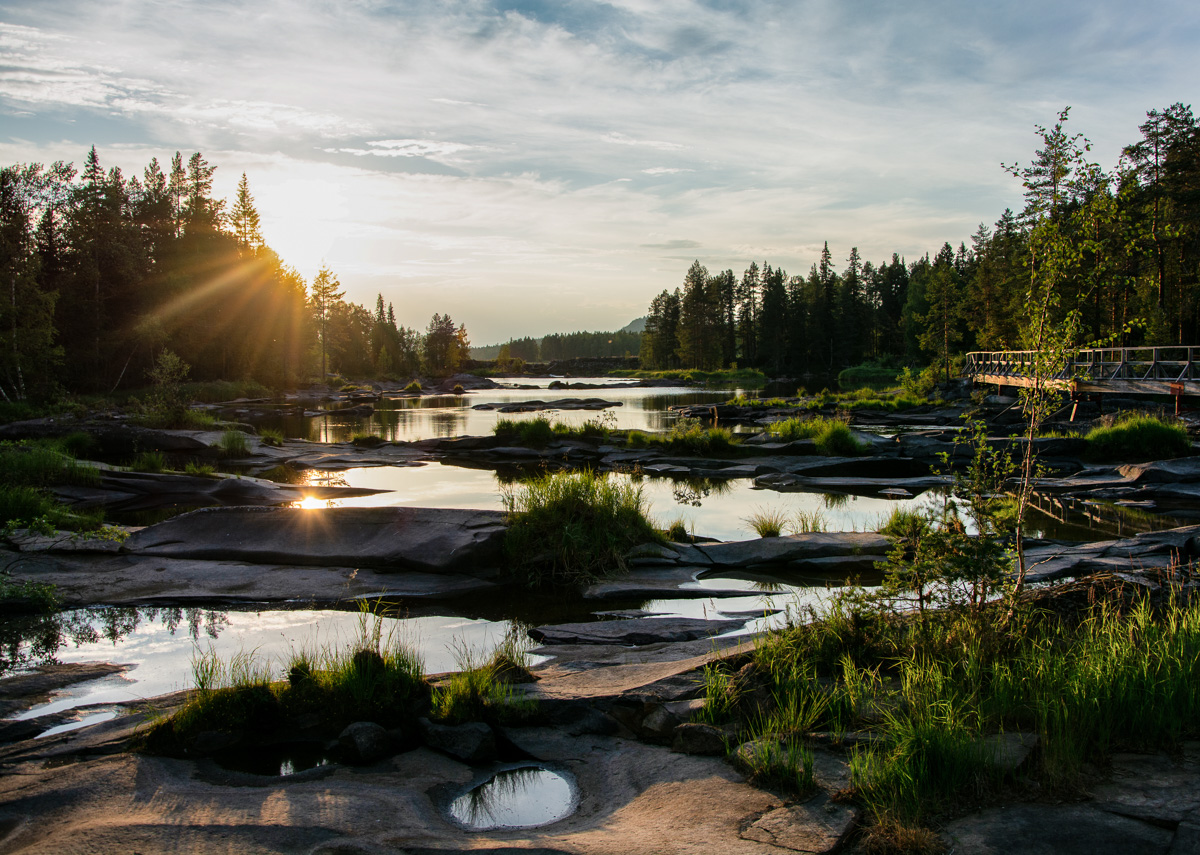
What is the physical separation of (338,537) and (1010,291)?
61.3 metres

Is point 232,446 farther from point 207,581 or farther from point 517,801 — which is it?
point 517,801

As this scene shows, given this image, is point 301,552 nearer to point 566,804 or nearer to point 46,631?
point 46,631

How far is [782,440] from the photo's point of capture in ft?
84.5

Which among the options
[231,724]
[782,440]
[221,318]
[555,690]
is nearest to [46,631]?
[231,724]

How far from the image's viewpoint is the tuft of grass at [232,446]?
24.4 metres

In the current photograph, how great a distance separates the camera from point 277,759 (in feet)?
17.3

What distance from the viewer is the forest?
20.8ft

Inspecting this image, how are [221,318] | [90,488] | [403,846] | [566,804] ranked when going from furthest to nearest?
[221,318]
[90,488]
[566,804]
[403,846]

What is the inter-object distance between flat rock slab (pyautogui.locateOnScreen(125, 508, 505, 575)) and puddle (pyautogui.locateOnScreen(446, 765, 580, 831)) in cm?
604

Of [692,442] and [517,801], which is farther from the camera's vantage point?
[692,442]

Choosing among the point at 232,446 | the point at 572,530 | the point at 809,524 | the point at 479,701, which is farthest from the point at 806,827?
the point at 232,446

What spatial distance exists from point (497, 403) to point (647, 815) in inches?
2029

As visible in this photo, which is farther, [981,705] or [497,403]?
[497,403]

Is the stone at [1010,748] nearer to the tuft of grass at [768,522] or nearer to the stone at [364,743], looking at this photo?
the stone at [364,743]
